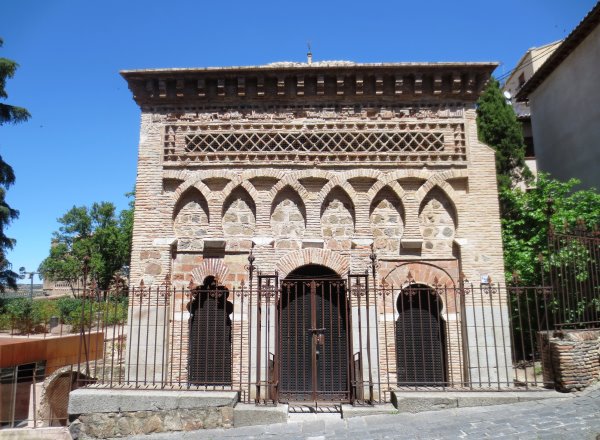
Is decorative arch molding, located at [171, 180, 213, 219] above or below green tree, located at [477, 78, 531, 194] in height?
below

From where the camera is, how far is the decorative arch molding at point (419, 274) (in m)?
8.89

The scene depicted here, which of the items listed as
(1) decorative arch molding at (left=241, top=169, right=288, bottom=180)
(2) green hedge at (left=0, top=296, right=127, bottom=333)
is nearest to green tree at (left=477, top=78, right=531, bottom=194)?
(1) decorative arch molding at (left=241, top=169, right=288, bottom=180)

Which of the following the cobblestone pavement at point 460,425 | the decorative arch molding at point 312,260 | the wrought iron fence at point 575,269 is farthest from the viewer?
the decorative arch molding at point 312,260

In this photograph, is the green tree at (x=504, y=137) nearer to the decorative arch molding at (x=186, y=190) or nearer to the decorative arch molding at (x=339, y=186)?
the decorative arch molding at (x=339, y=186)

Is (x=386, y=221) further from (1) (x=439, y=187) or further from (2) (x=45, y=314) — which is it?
(2) (x=45, y=314)

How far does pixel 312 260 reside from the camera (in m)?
8.92

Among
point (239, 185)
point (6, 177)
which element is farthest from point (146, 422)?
point (6, 177)

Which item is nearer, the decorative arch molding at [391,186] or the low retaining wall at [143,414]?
the low retaining wall at [143,414]

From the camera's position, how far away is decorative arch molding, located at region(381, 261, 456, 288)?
8891mm

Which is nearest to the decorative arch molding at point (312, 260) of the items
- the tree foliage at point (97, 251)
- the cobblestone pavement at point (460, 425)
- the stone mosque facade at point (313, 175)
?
the stone mosque facade at point (313, 175)

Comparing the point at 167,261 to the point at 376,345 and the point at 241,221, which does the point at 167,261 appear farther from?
the point at 376,345

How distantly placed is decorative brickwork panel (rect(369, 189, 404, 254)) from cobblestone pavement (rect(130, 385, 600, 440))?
3549 millimetres

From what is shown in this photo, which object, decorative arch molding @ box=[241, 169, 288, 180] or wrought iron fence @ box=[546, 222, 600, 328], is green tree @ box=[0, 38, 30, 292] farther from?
wrought iron fence @ box=[546, 222, 600, 328]

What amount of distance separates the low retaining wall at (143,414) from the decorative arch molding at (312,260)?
3.09m
